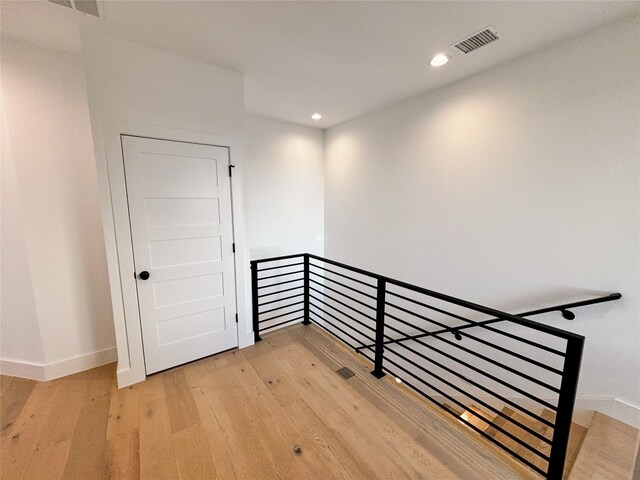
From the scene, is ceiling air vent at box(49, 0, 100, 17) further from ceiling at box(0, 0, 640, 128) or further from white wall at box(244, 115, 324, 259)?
white wall at box(244, 115, 324, 259)

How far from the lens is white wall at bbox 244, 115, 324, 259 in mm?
3572

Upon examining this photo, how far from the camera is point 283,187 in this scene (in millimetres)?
3859

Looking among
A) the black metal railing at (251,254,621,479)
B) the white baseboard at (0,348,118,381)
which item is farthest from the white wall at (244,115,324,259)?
the white baseboard at (0,348,118,381)

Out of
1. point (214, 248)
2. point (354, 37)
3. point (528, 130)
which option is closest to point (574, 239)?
point (528, 130)

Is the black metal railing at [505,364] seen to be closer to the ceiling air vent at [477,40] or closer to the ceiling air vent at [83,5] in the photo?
the ceiling air vent at [477,40]

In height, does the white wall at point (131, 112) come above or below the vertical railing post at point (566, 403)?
above

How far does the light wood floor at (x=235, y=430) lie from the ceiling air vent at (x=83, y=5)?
8.78 ft

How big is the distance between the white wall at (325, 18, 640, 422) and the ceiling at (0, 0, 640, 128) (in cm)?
29

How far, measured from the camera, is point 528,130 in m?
2.16

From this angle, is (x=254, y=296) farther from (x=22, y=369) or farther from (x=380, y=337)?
(x=22, y=369)

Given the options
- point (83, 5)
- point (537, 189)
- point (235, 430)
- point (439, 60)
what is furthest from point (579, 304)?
point (83, 5)

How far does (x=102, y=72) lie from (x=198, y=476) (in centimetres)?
268

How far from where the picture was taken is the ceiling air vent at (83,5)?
5.11ft

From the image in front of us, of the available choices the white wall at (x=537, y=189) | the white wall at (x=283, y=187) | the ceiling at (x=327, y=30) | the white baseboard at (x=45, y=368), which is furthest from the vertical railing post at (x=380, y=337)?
the white baseboard at (x=45, y=368)
